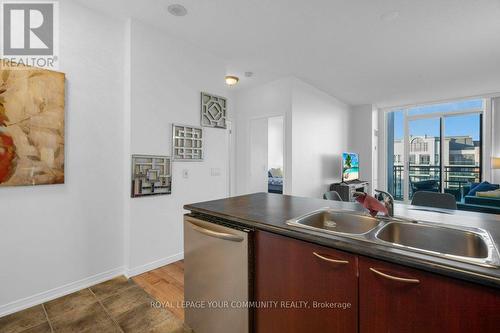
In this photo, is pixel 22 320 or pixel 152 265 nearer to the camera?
pixel 22 320

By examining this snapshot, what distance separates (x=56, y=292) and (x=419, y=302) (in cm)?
266

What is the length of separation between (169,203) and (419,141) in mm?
6228

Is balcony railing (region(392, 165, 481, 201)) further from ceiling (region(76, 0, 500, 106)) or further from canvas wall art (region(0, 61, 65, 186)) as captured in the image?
canvas wall art (region(0, 61, 65, 186))

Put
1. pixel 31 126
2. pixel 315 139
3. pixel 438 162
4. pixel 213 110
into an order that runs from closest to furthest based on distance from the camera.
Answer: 1. pixel 31 126
2. pixel 213 110
3. pixel 315 139
4. pixel 438 162

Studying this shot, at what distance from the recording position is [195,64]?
9.76 feet

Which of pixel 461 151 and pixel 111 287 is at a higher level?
pixel 461 151

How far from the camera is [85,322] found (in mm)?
1734

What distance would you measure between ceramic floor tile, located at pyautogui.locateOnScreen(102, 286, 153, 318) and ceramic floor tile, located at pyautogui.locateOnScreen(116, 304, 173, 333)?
0.05 meters

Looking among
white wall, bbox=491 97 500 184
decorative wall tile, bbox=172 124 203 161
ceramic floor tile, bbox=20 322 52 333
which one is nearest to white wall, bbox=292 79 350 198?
decorative wall tile, bbox=172 124 203 161

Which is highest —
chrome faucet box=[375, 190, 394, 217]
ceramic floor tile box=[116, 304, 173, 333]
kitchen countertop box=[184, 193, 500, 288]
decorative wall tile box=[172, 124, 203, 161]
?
decorative wall tile box=[172, 124, 203, 161]

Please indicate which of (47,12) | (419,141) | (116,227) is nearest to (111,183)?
(116,227)

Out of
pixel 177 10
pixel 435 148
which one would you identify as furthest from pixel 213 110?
pixel 435 148

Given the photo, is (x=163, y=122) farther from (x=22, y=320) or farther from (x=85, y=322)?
(x=22, y=320)

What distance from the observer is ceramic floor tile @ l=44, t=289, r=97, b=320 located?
185cm
